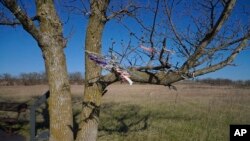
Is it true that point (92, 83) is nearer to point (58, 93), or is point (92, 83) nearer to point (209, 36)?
point (58, 93)

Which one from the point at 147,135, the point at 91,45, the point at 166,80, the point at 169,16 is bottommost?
the point at 147,135

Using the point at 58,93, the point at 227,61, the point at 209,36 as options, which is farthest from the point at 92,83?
the point at 227,61

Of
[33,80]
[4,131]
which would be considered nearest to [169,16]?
[4,131]

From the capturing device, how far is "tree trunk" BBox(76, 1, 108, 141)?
6812 mm

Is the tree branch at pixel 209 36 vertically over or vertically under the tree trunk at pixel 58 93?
over

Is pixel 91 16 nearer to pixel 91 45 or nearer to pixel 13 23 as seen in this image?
pixel 91 45

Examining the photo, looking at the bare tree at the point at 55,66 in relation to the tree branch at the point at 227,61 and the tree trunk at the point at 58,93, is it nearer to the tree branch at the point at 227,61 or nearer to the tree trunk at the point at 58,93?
the tree trunk at the point at 58,93

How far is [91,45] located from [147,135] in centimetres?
535

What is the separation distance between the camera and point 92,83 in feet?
22.2

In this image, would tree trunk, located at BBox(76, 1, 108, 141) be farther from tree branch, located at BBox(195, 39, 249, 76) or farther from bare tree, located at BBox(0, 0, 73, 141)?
tree branch, located at BBox(195, 39, 249, 76)

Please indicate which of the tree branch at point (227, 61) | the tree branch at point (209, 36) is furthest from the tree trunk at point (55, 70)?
the tree branch at point (227, 61)

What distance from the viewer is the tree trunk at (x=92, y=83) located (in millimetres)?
6812

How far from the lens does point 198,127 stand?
537 inches

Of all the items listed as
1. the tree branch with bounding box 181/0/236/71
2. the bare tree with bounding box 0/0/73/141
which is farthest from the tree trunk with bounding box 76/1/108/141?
the tree branch with bounding box 181/0/236/71
